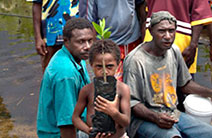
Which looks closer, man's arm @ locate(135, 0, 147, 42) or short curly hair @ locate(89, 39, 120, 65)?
short curly hair @ locate(89, 39, 120, 65)

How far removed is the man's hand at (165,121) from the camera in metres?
2.16

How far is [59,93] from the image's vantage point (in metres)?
1.99

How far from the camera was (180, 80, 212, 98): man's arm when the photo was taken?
257 centimetres

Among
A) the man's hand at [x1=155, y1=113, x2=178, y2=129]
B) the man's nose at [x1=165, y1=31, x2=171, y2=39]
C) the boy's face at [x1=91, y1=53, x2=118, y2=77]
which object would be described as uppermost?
the man's nose at [x1=165, y1=31, x2=171, y2=39]

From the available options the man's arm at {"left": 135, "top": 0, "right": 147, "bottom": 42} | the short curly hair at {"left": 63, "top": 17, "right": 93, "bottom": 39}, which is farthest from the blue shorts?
the man's arm at {"left": 135, "top": 0, "right": 147, "bottom": 42}

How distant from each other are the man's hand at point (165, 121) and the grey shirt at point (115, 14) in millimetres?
1040

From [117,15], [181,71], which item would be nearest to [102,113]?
[181,71]

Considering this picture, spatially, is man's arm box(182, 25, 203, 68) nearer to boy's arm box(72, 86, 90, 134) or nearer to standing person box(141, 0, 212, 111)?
standing person box(141, 0, 212, 111)

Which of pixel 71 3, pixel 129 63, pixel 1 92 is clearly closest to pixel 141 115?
pixel 129 63

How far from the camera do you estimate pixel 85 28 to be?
215 centimetres

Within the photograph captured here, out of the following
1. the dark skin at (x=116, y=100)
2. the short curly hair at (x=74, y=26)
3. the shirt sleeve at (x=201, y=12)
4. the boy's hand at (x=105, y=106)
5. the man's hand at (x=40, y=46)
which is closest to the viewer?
the boy's hand at (x=105, y=106)

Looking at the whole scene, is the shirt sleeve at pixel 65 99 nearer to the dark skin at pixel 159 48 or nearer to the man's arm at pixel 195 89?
the dark skin at pixel 159 48

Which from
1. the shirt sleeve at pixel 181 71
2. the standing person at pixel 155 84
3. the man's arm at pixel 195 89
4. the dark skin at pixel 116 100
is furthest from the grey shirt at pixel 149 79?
the dark skin at pixel 116 100

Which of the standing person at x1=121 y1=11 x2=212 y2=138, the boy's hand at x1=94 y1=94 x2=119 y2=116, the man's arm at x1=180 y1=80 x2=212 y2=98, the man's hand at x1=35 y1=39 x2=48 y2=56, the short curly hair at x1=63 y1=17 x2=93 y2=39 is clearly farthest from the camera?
the man's hand at x1=35 y1=39 x2=48 y2=56
